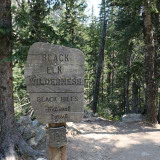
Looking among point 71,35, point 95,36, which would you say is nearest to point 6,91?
point 71,35

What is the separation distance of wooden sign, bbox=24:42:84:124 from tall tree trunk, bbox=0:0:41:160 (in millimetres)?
2705

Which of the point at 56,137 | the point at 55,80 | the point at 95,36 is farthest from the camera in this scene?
the point at 95,36

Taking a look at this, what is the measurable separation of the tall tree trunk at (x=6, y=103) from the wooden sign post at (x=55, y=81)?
270 cm

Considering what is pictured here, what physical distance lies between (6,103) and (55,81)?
3130 mm

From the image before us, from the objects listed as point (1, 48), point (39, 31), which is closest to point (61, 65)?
point (39, 31)

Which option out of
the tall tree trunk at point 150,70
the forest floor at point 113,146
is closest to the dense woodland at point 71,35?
the tall tree trunk at point 150,70

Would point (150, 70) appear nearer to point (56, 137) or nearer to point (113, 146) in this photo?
point (113, 146)

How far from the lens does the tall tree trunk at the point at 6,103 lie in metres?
4.86

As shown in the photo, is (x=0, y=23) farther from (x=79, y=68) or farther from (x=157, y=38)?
(x=157, y=38)

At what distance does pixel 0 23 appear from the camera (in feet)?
15.8

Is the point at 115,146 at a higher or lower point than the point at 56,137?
lower

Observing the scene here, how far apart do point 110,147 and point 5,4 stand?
5.49 meters

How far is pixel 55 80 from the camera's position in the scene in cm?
243

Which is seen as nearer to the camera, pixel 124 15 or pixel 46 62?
pixel 46 62
